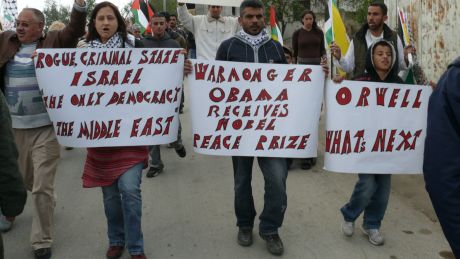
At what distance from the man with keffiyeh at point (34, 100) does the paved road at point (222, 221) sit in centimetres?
34

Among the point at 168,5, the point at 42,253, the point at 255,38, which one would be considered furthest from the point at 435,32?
the point at 168,5

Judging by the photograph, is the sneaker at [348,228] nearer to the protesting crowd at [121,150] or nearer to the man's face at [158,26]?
the protesting crowd at [121,150]

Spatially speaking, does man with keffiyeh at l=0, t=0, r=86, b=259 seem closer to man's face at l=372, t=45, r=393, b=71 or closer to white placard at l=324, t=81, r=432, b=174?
white placard at l=324, t=81, r=432, b=174

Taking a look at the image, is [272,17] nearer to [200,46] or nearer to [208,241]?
[200,46]

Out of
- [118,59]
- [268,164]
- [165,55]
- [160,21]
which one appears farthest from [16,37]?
[160,21]

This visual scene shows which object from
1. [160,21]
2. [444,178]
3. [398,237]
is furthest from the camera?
[160,21]

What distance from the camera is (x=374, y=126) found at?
11.8ft

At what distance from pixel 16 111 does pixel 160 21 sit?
282 cm

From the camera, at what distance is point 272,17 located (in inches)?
275

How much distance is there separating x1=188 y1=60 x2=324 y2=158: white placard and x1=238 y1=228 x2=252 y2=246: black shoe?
2.22 ft

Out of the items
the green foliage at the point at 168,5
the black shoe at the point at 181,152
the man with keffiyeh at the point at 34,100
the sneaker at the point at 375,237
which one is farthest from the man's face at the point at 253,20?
the green foliage at the point at 168,5

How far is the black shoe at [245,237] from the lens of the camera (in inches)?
148

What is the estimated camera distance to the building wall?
7172 millimetres

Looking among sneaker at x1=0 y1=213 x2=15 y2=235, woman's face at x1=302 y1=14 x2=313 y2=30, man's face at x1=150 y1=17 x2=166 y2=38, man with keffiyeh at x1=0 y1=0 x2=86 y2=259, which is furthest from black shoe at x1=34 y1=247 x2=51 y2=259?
woman's face at x1=302 y1=14 x2=313 y2=30
